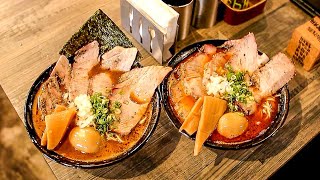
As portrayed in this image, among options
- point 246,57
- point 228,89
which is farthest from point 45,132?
point 246,57

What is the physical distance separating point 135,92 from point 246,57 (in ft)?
2.20

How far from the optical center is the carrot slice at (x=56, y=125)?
6.37ft

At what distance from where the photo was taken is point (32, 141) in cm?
198

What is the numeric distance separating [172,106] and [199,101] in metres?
0.17

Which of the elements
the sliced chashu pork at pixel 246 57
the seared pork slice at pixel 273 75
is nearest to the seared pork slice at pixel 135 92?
the sliced chashu pork at pixel 246 57

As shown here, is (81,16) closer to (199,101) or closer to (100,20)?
(100,20)

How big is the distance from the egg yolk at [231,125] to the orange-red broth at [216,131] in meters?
0.02

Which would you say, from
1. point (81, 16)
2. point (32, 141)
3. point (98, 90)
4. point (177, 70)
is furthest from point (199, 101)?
point (81, 16)

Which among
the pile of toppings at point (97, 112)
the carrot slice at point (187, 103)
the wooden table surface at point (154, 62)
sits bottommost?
the wooden table surface at point (154, 62)

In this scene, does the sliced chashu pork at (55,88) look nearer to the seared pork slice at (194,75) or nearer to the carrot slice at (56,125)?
the carrot slice at (56,125)

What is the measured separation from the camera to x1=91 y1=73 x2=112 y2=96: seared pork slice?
2191mm

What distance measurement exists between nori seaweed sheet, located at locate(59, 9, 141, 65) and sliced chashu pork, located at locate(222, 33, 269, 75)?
557 millimetres

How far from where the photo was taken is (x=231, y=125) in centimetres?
206

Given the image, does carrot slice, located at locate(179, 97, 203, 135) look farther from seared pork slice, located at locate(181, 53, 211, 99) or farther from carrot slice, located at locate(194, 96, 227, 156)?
seared pork slice, located at locate(181, 53, 211, 99)
